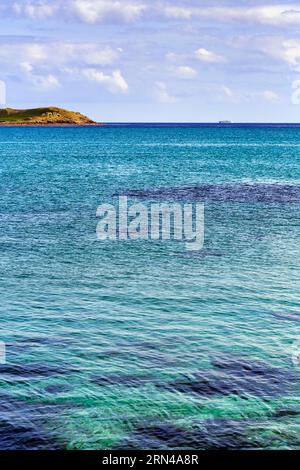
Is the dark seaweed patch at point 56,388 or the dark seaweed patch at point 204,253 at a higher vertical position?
the dark seaweed patch at point 204,253

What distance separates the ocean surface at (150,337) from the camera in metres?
22.2

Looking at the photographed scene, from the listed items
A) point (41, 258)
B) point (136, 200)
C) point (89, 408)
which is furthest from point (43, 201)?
point (89, 408)

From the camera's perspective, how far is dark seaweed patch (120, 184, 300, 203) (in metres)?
75.4

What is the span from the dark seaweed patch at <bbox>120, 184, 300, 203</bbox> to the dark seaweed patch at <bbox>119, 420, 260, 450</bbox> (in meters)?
52.8

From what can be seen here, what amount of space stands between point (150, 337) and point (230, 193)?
5322 cm

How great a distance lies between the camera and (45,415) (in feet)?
74.2

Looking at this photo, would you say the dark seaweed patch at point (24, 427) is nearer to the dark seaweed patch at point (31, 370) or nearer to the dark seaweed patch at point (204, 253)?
the dark seaweed patch at point (31, 370)

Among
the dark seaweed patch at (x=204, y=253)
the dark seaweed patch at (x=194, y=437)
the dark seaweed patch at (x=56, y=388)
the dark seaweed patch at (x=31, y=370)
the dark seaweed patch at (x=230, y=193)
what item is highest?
the dark seaweed patch at (x=230, y=193)

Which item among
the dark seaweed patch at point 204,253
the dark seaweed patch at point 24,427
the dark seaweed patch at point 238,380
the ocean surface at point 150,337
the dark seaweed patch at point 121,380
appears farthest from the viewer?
the dark seaweed patch at point 204,253

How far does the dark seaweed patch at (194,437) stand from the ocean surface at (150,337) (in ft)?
0.20

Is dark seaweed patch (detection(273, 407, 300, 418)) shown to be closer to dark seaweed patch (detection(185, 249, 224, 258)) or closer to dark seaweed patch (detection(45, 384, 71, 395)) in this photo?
dark seaweed patch (detection(45, 384, 71, 395))

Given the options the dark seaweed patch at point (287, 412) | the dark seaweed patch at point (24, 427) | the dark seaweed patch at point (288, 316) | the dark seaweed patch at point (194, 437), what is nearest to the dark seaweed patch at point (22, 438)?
the dark seaweed patch at point (24, 427)

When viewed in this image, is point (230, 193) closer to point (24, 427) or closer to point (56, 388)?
point (56, 388)
